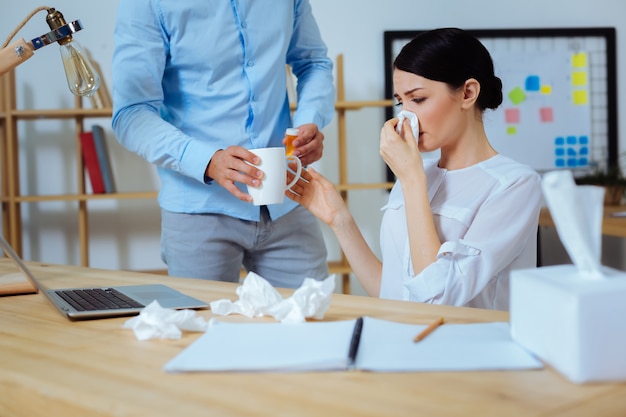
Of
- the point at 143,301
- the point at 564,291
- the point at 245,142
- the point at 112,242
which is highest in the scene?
the point at 245,142

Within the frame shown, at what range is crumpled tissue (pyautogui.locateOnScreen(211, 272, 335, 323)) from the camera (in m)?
1.00

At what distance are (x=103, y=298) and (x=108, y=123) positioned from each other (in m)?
2.64

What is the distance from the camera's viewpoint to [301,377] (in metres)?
0.75

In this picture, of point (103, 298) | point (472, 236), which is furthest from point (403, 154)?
point (103, 298)

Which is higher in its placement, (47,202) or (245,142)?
(245,142)

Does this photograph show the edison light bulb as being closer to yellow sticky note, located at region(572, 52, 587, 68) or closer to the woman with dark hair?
the woman with dark hair

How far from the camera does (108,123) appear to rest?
12.2 feet

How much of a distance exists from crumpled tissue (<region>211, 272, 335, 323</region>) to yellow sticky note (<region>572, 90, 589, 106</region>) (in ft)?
11.1

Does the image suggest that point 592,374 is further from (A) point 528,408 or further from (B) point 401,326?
(B) point 401,326

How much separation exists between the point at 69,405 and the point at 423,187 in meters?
0.93

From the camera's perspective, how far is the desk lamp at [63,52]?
4.33 ft

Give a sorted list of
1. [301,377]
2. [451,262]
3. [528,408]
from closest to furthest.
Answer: [528,408] < [301,377] < [451,262]

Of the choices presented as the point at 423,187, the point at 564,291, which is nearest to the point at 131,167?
the point at 423,187

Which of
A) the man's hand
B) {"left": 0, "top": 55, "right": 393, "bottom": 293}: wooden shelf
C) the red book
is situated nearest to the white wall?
{"left": 0, "top": 55, "right": 393, "bottom": 293}: wooden shelf
